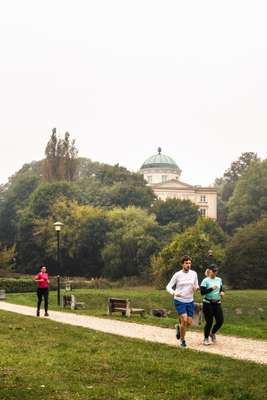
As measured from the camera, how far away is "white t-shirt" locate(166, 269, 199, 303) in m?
13.7

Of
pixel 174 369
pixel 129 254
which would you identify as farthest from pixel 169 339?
pixel 129 254

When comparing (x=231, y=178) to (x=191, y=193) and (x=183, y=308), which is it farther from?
(x=183, y=308)

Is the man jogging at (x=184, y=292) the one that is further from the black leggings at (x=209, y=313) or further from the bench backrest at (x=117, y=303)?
the bench backrest at (x=117, y=303)

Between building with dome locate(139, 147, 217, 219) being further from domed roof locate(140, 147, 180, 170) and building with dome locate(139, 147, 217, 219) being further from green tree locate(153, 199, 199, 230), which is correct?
green tree locate(153, 199, 199, 230)

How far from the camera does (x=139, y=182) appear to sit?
91.7 meters

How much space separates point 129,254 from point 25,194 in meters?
31.8

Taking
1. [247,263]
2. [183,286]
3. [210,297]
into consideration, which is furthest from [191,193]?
[183,286]

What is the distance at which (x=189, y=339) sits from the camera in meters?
15.4

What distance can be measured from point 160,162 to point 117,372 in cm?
11020

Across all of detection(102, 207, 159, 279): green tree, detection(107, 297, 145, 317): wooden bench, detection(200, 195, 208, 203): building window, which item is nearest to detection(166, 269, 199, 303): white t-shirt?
detection(107, 297, 145, 317): wooden bench

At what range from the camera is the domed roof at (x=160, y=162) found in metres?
119

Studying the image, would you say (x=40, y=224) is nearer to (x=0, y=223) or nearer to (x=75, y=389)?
(x=0, y=223)

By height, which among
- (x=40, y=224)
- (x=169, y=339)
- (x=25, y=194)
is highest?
(x=25, y=194)

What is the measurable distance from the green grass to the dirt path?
0.81 meters
